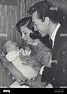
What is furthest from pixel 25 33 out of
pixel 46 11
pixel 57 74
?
pixel 57 74

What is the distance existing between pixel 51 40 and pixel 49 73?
17 centimetres

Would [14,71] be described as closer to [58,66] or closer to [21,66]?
[21,66]

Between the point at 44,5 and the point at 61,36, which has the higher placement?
the point at 44,5


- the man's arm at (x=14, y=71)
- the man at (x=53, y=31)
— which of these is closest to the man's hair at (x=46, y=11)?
the man at (x=53, y=31)

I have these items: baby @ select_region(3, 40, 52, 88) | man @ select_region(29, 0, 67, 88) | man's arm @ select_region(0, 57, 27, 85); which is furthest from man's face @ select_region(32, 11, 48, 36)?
man's arm @ select_region(0, 57, 27, 85)

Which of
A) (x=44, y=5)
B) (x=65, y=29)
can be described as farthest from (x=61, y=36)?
(x=44, y=5)

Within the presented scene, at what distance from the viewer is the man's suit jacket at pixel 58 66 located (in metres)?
1.88

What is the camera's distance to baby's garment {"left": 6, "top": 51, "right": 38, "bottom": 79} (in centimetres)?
188

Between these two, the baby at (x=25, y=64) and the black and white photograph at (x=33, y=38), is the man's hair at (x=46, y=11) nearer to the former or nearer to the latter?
the black and white photograph at (x=33, y=38)

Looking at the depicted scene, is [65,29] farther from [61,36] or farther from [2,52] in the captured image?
[2,52]

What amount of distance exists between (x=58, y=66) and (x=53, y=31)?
0.18m

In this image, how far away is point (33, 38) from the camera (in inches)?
75.3

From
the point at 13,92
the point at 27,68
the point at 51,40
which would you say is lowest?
the point at 13,92

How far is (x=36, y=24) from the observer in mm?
1904
